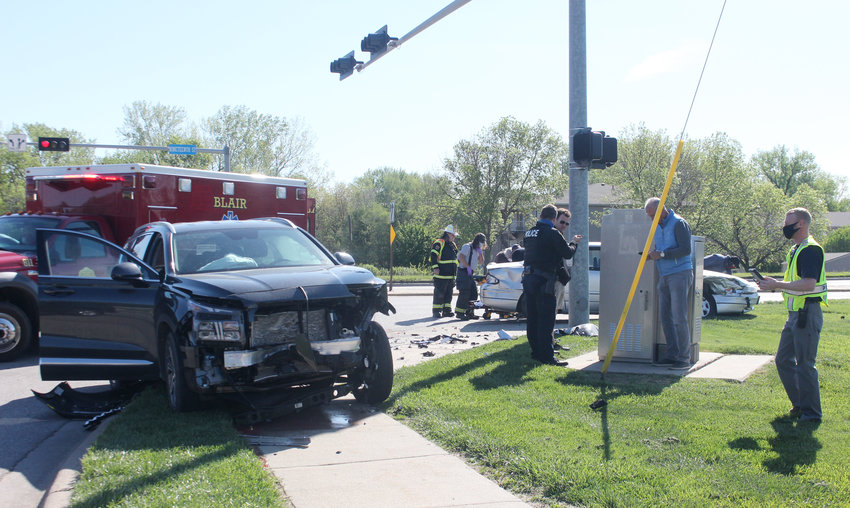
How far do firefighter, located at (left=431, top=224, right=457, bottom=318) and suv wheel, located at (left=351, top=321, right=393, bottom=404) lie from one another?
8809 millimetres

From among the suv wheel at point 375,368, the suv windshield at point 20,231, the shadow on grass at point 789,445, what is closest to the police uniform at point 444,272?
the suv windshield at point 20,231

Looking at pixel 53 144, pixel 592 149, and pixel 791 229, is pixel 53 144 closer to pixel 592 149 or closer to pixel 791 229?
pixel 592 149

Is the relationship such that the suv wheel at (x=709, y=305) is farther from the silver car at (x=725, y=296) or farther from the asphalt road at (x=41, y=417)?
the asphalt road at (x=41, y=417)

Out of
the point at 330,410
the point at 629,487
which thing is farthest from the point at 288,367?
the point at 629,487

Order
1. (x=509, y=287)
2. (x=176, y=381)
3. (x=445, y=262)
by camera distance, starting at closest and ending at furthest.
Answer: (x=176, y=381), (x=509, y=287), (x=445, y=262)

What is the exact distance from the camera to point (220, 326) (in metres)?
5.56

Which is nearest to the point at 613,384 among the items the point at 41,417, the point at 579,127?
the point at 579,127

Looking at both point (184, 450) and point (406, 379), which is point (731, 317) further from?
point (184, 450)

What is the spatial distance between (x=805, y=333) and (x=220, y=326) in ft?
14.9

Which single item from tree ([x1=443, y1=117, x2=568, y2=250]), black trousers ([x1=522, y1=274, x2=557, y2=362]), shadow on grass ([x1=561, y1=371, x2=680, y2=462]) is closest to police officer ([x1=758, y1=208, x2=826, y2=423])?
shadow on grass ([x1=561, y1=371, x2=680, y2=462])

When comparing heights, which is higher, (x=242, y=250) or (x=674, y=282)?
(x=242, y=250)

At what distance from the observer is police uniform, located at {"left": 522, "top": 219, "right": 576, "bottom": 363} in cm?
817

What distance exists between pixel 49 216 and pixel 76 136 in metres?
61.7

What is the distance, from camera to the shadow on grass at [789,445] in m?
4.38
